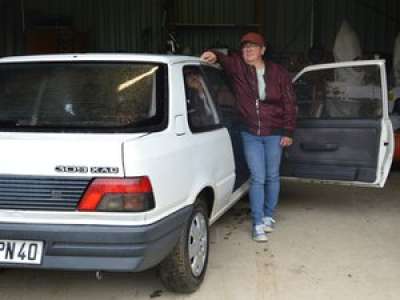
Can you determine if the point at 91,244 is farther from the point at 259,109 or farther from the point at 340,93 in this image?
the point at 340,93

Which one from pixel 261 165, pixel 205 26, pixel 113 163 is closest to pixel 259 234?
pixel 261 165

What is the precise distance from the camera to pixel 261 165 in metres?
4.71

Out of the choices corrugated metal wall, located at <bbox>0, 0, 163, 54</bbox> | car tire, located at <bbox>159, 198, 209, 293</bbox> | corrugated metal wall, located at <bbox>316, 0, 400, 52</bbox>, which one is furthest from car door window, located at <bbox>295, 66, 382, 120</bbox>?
corrugated metal wall, located at <bbox>0, 0, 163, 54</bbox>

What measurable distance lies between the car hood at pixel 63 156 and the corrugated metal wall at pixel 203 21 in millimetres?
9241

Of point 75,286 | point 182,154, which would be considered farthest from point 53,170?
point 75,286

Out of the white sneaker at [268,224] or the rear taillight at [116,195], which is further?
the white sneaker at [268,224]

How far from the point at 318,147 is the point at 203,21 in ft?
24.9

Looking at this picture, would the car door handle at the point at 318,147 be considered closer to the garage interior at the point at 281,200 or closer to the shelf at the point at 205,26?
the garage interior at the point at 281,200

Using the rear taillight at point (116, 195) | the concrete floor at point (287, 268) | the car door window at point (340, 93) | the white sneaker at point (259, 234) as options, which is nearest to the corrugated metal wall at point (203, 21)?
the car door window at point (340, 93)

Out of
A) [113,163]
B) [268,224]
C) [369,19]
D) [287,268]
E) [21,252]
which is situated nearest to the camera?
[113,163]

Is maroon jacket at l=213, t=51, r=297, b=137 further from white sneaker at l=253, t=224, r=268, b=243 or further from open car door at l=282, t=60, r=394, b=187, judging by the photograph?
white sneaker at l=253, t=224, r=268, b=243

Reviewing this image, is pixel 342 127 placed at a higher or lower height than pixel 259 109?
lower

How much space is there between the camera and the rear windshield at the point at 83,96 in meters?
3.26

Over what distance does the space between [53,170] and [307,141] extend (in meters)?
2.94
